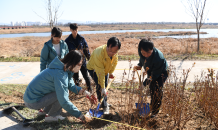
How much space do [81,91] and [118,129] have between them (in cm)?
86

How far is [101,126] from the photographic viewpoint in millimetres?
2871

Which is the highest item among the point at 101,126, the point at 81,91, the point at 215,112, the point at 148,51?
the point at 148,51

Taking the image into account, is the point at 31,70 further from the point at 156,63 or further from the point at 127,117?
the point at 156,63

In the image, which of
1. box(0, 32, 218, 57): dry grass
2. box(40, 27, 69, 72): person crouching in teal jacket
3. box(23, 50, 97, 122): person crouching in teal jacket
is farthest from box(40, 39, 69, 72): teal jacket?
box(0, 32, 218, 57): dry grass

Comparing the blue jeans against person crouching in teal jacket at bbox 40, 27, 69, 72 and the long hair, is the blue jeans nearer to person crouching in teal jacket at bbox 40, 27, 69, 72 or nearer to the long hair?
the long hair

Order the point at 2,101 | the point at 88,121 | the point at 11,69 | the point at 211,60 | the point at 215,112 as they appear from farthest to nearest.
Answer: the point at 211,60
the point at 11,69
the point at 2,101
the point at 88,121
the point at 215,112

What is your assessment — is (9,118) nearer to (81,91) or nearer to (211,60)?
(81,91)

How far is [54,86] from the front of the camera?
2.59m

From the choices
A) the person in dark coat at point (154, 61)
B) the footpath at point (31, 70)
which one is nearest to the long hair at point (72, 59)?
the person in dark coat at point (154, 61)

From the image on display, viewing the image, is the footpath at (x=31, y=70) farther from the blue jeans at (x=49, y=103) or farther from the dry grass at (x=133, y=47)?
the dry grass at (x=133, y=47)

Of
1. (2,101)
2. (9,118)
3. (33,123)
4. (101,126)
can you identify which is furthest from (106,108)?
(2,101)

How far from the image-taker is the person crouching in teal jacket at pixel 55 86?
242 cm

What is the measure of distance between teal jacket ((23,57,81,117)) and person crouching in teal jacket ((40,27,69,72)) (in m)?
0.92

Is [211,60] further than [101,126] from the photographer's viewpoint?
Yes
